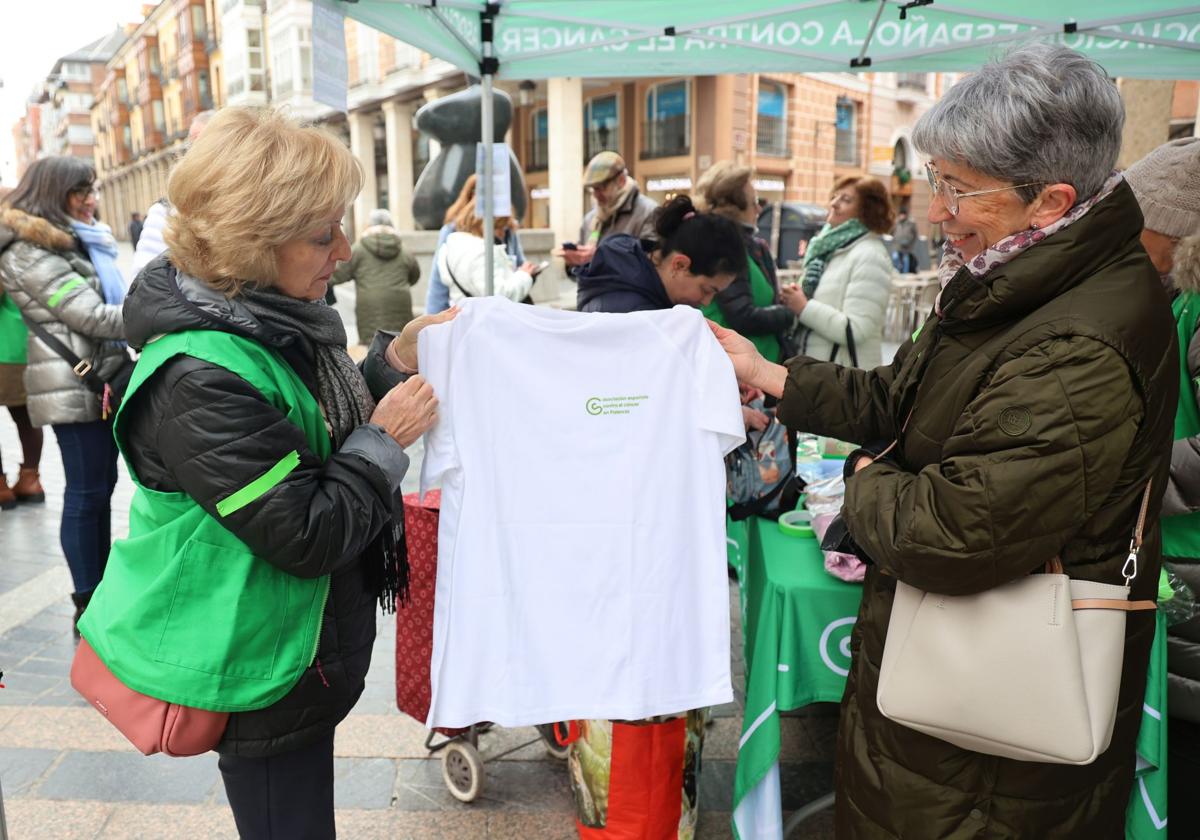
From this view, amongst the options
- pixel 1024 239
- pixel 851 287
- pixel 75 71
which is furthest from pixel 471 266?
pixel 75 71

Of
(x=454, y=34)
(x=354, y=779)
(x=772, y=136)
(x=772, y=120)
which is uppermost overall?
(x=772, y=120)

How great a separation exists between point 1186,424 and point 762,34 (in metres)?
2.75

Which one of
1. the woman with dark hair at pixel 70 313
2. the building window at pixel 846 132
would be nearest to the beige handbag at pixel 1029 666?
the woman with dark hair at pixel 70 313

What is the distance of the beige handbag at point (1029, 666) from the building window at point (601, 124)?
25.5 metres

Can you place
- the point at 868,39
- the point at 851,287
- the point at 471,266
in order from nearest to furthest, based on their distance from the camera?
the point at 868,39 → the point at 851,287 → the point at 471,266

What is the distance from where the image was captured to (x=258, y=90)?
122 ft

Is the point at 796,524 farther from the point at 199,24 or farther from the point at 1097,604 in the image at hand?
the point at 199,24

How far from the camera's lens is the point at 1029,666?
130cm

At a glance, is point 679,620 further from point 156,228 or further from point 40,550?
point 40,550

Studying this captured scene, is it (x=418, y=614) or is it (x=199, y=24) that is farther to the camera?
(x=199, y=24)

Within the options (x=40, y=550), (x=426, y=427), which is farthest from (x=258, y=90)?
(x=426, y=427)

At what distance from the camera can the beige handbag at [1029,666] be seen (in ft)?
4.24

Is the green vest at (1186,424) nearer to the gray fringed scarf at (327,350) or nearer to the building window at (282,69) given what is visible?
A: the gray fringed scarf at (327,350)

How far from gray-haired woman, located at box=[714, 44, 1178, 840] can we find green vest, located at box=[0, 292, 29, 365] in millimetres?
4629
